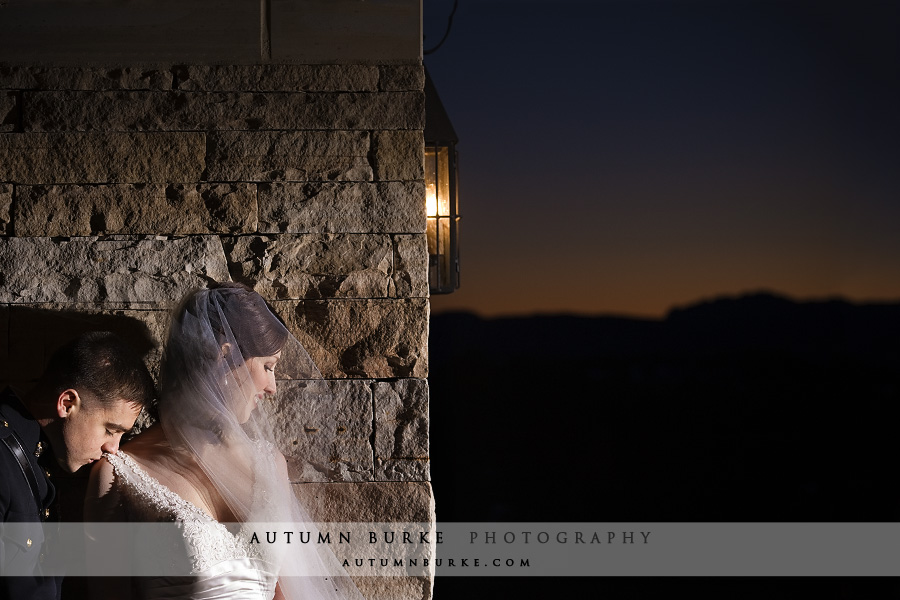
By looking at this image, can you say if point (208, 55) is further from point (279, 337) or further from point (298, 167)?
point (279, 337)

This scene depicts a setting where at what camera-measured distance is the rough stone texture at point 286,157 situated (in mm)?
1835

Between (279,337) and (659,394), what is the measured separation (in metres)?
2.28

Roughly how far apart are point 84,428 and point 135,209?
2.30ft

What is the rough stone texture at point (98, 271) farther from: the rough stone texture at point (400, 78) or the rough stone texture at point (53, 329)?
the rough stone texture at point (400, 78)

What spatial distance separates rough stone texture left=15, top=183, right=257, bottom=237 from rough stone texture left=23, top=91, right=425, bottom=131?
19cm

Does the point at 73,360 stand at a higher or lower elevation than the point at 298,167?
lower

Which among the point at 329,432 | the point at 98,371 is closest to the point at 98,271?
the point at 98,371

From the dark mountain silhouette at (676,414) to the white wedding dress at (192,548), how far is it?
170 centimetres

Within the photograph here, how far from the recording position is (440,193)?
215 centimetres

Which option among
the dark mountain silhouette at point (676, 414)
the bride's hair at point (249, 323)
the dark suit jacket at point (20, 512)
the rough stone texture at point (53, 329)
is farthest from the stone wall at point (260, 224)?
the dark mountain silhouette at point (676, 414)

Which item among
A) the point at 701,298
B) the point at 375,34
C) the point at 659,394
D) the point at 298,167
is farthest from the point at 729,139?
the point at 298,167

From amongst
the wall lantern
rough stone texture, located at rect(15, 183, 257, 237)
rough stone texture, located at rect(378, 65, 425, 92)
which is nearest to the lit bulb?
the wall lantern

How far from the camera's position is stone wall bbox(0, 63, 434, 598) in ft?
5.83

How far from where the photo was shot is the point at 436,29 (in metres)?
3.09
